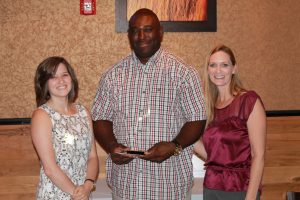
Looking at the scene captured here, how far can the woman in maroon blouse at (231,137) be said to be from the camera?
2.39 metres

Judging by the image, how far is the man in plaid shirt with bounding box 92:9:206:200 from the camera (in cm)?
246

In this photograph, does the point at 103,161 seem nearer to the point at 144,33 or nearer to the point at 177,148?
the point at 177,148

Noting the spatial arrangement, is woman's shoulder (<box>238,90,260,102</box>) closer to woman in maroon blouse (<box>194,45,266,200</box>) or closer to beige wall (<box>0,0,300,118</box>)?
woman in maroon blouse (<box>194,45,266,200</box>)

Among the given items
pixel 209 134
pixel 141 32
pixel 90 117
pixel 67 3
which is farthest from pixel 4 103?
pixel 209 134

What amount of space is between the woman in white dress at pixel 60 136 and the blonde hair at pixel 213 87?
0.71 meters

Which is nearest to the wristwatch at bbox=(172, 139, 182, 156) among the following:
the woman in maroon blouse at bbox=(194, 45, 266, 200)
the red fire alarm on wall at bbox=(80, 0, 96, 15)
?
the woman in maroon blouse at bbox=(194, 45, 266, 200)

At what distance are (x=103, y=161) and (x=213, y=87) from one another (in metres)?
1.37

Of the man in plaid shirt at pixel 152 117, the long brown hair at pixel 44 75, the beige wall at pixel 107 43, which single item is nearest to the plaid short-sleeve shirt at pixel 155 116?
the man in plaid shirt at pixel 152 117

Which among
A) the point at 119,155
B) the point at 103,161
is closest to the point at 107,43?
the point at 103,161

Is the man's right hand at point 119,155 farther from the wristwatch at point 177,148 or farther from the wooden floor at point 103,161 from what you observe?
the wooden floor at point 103,161

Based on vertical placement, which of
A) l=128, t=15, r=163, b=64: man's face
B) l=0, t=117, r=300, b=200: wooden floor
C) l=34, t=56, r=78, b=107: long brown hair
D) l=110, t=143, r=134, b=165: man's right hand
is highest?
l=128, t=15, r=163, b=64: man's face

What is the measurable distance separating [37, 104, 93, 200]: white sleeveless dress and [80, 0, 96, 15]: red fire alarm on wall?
54.0 inches

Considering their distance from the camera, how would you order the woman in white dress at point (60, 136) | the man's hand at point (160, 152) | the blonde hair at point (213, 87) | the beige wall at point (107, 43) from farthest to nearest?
the beige wall at point (107, 43)
the blonde hair at point (213, 87)
the man's hand at point (160, 152)
the woman in white dress at point (60, 136)

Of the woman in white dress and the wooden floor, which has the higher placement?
the woman in white dress
